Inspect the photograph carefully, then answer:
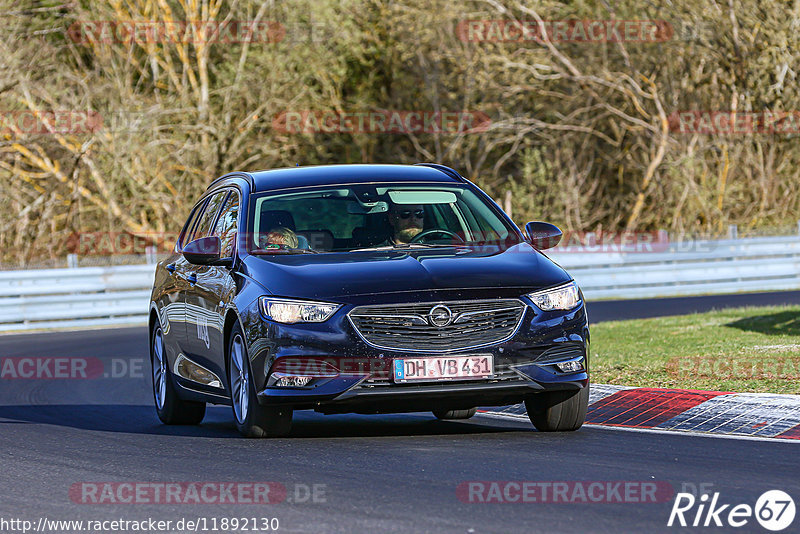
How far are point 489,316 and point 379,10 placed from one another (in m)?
28.5

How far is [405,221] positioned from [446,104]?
980 inches

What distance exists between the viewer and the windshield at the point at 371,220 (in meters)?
9.53

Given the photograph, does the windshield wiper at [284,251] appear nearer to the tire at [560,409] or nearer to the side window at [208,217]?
the side window at [208,217]

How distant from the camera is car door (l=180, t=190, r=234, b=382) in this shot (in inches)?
373

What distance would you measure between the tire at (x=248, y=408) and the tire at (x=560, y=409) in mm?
1548

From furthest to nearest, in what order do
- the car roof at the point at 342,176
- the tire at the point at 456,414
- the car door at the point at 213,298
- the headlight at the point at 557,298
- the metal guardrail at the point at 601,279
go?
the metal guardrail at the point at 601,279 → the tire at the point at 456,414 → the car roof at the point at 342,176 → the car door at the point at 213,298 → the headlight at the point at 557,298

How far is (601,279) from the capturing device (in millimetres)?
26359

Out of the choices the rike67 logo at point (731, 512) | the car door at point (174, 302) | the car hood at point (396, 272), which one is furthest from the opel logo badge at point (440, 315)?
the car door at point (174, 302)

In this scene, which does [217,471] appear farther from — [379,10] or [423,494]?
[379,10]

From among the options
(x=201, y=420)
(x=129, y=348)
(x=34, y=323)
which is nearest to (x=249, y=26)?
(x=34, y=323)

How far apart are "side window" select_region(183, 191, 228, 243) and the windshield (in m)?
1.06

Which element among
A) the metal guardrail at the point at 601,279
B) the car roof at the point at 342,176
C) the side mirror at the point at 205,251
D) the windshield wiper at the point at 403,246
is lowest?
the metal guardrail at the point at 601,279

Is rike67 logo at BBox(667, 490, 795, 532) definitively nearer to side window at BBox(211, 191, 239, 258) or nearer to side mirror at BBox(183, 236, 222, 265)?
side mirror at BBox(183, 236, 222, 265)

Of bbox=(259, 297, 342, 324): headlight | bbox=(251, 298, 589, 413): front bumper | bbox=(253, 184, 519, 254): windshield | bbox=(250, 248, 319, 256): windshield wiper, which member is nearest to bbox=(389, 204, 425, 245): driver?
bbox=(253, 184, 519, 254): windshield
